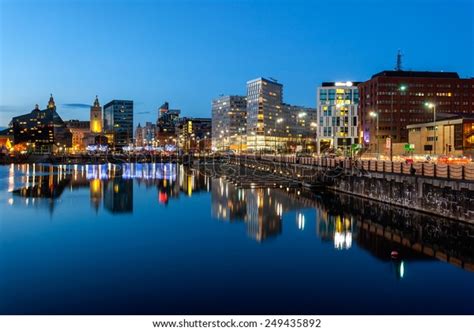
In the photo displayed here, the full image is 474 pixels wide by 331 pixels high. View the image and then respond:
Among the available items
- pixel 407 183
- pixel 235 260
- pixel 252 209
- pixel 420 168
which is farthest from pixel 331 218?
pixel 235 260

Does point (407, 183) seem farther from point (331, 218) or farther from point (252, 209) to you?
point (252, 209)

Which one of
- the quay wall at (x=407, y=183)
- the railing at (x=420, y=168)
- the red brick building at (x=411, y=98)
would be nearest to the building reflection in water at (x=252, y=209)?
the quay wall at (x=407, y=183)

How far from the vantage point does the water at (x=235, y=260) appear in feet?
81.1

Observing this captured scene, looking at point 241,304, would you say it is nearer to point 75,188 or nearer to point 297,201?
point 297,201

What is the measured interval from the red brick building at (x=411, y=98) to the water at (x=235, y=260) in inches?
4632

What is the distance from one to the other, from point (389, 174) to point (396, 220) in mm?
8100

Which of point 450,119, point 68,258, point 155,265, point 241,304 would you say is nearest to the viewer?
point 241,304

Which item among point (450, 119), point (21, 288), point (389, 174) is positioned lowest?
point (21, 288)

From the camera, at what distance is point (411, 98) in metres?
173

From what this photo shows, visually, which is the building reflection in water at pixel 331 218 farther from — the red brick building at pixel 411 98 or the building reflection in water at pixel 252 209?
the red brick building at pixel 411 98

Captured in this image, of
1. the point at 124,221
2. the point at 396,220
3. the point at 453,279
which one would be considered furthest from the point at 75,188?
the point at 453,279

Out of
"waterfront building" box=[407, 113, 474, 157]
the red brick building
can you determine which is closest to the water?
"waterfront building" box=[407, 113, 474, 157]

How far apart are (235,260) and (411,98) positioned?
156 metres

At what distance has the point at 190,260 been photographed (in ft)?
111
